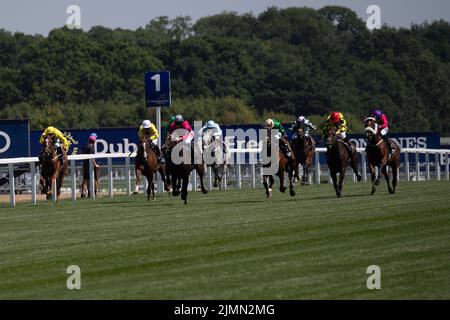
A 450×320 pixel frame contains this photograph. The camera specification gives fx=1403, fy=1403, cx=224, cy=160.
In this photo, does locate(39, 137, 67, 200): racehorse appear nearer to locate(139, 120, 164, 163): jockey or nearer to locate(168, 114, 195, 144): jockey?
locate(139, 120, 164, 163): jockey

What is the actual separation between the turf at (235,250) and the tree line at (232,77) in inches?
1920

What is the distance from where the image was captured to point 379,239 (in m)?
17.5

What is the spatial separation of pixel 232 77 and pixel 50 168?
207 feet

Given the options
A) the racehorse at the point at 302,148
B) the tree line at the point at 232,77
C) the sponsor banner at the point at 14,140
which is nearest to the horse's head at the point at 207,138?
the racehorse at the point at 302,148

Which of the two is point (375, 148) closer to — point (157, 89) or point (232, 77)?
point (157, 89)

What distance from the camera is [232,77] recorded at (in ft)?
309

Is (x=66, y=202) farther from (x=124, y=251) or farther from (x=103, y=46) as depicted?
(x=103, y=46)

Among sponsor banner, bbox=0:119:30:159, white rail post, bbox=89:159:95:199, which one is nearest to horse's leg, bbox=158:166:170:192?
white rail post, bbox=89:159:95:199

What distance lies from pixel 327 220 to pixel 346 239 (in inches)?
115

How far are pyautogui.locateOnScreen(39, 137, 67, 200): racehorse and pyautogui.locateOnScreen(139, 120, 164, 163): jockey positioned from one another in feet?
6.62

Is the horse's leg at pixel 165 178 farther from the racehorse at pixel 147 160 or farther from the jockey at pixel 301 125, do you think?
the jockey at pixel 301 125
